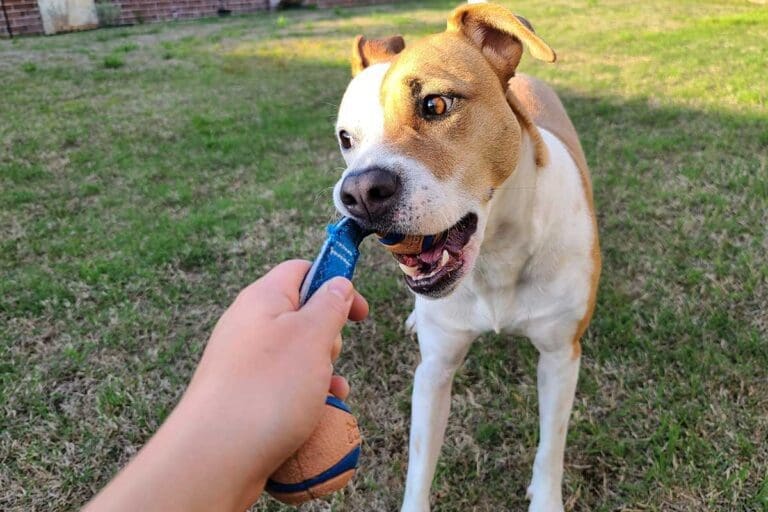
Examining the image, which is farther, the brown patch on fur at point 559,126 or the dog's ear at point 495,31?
the brown patch on fur at point 559,126

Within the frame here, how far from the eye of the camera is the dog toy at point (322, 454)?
136 centimetres

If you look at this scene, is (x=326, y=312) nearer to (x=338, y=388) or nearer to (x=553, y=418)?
(x=338, y=388)

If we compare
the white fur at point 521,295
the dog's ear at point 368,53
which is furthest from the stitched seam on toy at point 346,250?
the dog's ear at point 368,53

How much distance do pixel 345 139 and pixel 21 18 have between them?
14.1 m

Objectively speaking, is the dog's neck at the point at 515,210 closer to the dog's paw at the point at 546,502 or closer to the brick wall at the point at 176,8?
the dog's paw at the point at 546,502

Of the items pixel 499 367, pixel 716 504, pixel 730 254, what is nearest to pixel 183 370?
pixel 499 367

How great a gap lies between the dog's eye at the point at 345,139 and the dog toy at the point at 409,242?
0.51 m

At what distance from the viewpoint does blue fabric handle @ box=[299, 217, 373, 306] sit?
1.46 m

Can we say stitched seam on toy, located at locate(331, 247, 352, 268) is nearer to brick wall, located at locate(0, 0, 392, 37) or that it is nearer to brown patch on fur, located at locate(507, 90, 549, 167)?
brown patch on fur, located at locate(507, 90, 549, 167)

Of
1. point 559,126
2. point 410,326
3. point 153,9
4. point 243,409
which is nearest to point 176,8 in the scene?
point 153,9

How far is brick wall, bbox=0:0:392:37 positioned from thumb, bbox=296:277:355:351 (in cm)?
1475

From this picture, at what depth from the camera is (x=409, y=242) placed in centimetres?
197

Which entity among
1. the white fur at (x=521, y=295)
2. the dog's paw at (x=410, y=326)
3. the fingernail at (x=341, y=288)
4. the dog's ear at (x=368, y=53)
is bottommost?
the dog's paw at (x=410, y=326)

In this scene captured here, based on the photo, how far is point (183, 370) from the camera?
3238 millimetres
